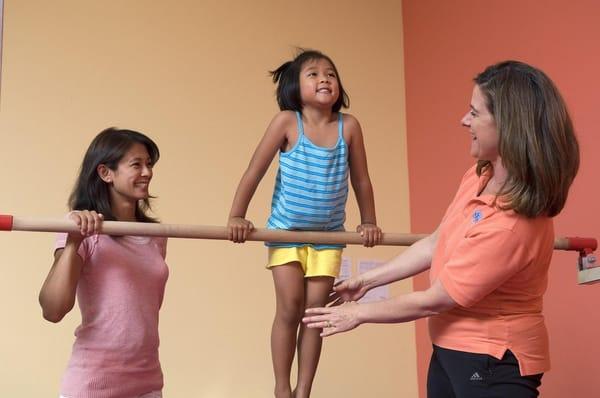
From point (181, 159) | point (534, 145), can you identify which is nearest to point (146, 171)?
point (534, 145)

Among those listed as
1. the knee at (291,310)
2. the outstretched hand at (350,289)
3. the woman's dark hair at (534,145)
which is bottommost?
the knee at (291,310)

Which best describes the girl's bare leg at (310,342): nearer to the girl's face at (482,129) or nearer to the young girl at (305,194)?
the young girl at (305,194)

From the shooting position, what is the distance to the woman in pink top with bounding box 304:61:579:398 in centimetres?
156

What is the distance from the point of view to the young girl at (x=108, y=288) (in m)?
1.91

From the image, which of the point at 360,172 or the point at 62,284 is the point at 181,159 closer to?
the point at 360,172

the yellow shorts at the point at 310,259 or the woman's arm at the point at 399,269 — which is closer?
the woman's arm at the point at 399,269

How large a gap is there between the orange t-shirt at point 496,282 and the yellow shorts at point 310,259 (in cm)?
65

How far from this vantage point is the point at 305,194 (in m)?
2.24

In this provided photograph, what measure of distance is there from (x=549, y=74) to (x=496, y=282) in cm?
171

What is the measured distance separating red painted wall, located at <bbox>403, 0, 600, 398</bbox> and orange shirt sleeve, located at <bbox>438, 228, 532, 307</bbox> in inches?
52.3

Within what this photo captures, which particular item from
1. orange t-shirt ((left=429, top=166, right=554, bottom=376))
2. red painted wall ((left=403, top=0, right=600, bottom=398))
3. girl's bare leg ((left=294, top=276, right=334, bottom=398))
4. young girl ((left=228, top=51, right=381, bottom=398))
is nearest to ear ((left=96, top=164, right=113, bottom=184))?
young girl ((left=228, top=51, right=381, bottom=398))

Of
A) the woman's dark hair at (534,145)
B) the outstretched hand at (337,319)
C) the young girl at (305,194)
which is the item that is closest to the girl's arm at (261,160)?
the young girl at (305,194)

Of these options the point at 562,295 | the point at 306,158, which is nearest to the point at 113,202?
the point at 306,158

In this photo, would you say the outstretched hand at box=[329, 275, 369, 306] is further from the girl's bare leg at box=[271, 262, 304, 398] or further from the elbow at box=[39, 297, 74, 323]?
the elbow at box=[39, 297, 74, 323]
